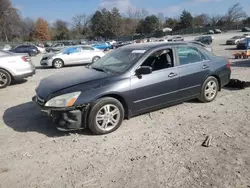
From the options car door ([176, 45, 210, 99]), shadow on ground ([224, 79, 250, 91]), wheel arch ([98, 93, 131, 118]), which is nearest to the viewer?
wheel arch ([98, 93, 131, 118])

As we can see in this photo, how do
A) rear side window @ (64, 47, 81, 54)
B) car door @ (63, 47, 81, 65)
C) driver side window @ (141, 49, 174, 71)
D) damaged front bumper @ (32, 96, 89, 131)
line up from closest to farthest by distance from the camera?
1. damaged front bumper @ (32, 96, 89, 131)
2. driver side window @ (141, 49, 174, 71)
3. car door @ (63, 47, 81, 65)
4. rear side window @ (64, 47, 81, 54)

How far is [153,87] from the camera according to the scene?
4.54 meters

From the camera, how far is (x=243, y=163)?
3145 millimetres

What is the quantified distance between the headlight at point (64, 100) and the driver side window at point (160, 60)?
1554mm

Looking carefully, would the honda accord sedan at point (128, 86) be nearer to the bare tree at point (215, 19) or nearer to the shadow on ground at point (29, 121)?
the shadow on ground at point (29, 121)

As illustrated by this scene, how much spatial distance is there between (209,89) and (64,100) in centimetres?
347

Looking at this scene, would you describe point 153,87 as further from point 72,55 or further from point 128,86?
point 72,55

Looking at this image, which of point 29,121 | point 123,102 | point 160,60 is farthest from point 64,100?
point 160,60

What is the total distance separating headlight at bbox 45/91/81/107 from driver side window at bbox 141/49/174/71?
61.2 inches

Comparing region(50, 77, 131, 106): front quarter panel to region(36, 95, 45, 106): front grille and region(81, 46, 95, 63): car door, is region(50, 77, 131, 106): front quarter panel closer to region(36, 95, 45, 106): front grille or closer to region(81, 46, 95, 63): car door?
region(36, 95, 45, 106): front grille

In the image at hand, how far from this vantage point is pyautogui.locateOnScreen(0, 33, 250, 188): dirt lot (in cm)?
291

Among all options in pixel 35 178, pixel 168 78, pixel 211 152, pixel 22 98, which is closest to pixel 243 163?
pixel 211 152

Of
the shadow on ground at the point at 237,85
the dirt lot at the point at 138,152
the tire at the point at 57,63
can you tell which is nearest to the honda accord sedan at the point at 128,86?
the dirt lot at the point at 138,152

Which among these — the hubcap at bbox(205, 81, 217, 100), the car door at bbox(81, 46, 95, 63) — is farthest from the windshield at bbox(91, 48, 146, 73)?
the car door at bbox(81, 46, 95, 63)
